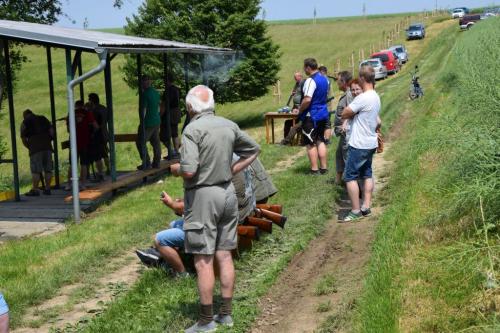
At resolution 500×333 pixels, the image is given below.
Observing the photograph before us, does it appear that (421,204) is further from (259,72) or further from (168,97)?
(259,72)

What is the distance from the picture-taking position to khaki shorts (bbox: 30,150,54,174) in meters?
11.9

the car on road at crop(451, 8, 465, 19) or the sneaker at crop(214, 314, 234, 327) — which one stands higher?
the car on road at crop(451, 8, 465, 19)

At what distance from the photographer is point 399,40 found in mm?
53594

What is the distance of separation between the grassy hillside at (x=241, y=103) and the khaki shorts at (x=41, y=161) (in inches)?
297

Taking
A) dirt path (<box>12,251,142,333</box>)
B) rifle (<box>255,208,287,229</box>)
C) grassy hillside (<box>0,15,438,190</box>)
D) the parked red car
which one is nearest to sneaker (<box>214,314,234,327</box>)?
dirt path (<box>12,251,142,333</box>)

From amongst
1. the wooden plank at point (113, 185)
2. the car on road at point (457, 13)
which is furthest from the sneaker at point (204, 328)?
the car on road at point (457, 13)

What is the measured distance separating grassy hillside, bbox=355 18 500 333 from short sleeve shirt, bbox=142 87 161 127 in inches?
242

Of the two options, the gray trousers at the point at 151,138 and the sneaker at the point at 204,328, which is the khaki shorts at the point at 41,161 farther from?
the sneaker at the point at 204,328

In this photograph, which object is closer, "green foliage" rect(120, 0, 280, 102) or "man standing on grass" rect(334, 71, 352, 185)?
"man standing on grass" rect(334, 71, 352, 185)

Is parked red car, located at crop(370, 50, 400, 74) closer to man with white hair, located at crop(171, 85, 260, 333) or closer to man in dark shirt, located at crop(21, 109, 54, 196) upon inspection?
man in dark shirt, located at crop(21, 109, 54, 196)

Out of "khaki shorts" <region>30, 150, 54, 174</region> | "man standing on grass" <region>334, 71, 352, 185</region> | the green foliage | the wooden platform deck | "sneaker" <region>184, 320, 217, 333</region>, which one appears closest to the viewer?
"sneaker" <region>184, 320, 217, 333</region>

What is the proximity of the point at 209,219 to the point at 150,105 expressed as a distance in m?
7.91

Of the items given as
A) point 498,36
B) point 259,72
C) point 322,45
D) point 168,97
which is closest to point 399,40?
point 322,45

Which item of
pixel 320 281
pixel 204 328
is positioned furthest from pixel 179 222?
pixel 204 328
